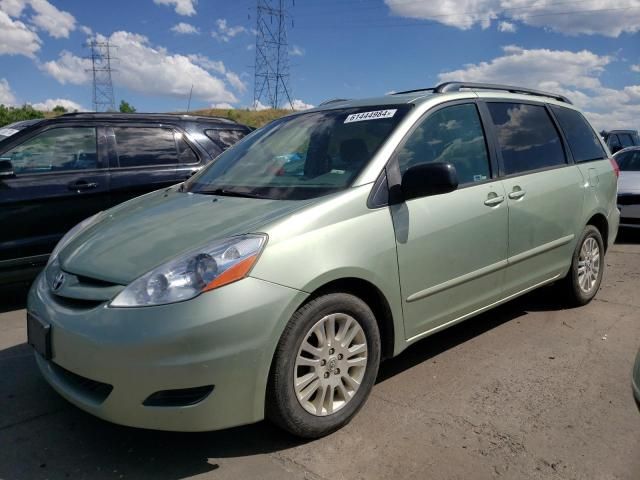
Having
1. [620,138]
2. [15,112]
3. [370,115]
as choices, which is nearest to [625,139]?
[620,138]

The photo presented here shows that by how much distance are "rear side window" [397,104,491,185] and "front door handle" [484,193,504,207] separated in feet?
0.45

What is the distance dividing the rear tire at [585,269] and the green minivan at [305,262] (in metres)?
0.26

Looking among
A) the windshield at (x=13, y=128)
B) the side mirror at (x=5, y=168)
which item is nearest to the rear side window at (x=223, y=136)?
the windshield at (x=13, y=128)

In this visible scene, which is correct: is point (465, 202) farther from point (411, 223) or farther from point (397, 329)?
point (397, 329)

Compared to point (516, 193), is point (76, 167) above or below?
above

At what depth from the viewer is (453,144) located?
11.9ft

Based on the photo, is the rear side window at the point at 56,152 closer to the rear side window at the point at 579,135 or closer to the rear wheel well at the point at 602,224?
the rear side window at the point at 579,135

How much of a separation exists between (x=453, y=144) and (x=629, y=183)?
20.9ft

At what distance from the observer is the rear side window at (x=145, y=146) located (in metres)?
5.70

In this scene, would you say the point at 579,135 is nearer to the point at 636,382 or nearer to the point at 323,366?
the point at 636,382

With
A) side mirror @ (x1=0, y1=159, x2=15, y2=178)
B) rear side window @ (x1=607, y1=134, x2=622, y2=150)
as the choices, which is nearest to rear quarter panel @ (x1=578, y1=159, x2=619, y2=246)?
side mirror @ (x1=0, y1=159, x2=15, y2=178)

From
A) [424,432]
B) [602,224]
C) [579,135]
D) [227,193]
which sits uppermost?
[579,135]

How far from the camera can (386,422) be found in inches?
117

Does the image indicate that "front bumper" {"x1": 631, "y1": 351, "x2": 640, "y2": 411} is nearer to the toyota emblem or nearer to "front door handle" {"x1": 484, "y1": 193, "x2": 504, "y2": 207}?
"front door handle" {"x1": 484, "y1": 193, "x2": 504, "y2": 207}
